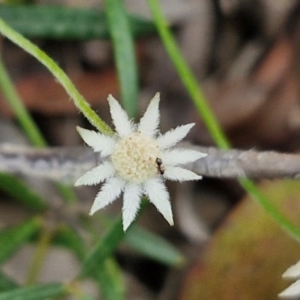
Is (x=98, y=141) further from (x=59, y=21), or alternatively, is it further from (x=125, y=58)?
(x=59, y=21)

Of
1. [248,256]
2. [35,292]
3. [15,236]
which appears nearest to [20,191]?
[15,236]

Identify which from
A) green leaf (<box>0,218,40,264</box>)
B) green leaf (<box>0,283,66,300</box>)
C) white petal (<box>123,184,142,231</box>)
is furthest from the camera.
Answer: green leaf (<box>0,218,40,264</box>)

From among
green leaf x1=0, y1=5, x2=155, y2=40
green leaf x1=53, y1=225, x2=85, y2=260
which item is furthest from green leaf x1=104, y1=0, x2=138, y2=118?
green leaf x1=53, y1=225, x2=85, y2=260

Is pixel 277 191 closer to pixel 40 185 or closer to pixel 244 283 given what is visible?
pixel 244 283

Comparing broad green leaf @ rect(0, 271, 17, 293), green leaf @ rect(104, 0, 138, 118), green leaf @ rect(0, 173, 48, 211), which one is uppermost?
green leaf @ rect(104, 0, 138, 118)

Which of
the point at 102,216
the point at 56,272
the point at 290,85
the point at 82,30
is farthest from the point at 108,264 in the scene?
the point at 290,85

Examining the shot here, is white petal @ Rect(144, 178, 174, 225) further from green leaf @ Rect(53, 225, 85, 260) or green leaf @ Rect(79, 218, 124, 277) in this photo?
green leaf @ Rect(53, 225, 85, 260)
